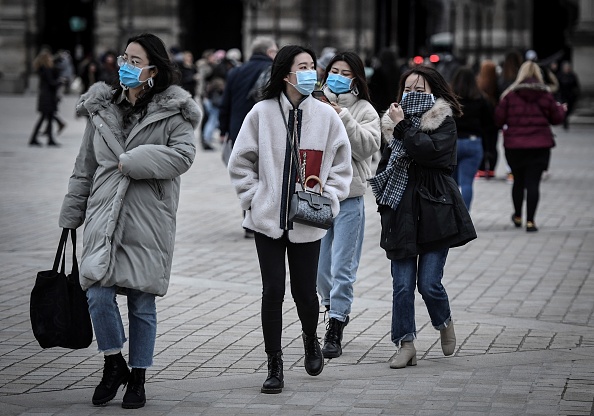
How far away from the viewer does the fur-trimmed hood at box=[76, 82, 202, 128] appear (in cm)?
645

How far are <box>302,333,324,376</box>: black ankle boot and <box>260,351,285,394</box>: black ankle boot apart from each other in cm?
26

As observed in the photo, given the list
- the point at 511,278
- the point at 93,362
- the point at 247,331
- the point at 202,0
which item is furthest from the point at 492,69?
the point at 202,0

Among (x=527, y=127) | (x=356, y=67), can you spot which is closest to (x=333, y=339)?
(x=356, y=67)

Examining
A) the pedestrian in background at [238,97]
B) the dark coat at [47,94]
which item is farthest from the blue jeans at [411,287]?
the dark coat at [47,94]

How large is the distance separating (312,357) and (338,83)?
172 cm

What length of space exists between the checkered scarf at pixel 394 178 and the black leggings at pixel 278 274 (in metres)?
0.66

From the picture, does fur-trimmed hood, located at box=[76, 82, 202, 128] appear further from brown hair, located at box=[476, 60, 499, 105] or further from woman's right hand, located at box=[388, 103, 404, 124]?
brown hair, located at box=[476, 60, 499, 105]

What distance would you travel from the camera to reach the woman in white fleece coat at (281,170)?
6656 mm

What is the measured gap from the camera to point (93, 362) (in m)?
7.50

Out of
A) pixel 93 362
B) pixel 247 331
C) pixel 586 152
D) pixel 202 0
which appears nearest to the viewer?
pixel 93 362

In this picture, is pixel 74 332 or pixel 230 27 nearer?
pixel 74 332

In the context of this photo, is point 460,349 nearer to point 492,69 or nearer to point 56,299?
point 56,299

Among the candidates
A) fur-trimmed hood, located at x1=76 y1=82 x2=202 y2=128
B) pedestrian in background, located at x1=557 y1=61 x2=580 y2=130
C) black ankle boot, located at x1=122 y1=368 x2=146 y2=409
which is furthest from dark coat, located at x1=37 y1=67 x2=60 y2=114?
black ankle boot, located at x1=122 y1=368 x2=146 y2=409

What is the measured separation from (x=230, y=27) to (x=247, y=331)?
46.6 m
